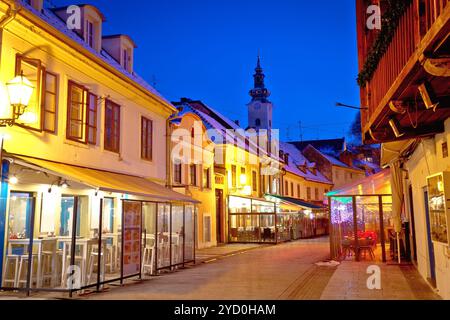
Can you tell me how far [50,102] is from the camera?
12.1 metres

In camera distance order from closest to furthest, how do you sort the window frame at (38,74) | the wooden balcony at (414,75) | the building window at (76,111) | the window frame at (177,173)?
the wooden balcony at (414,75) < the window frame at (38,74) < the building window at (76,111) < the window frame at (177,173)

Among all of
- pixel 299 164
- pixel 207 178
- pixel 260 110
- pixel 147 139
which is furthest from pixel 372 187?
pixel 260 110

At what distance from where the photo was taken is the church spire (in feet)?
245

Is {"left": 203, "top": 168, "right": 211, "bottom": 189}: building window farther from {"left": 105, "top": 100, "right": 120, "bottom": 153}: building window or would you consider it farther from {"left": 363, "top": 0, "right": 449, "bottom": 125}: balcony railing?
{"left": 363, "top": 0, "right": 449, "bottom": 125}: balcony railing

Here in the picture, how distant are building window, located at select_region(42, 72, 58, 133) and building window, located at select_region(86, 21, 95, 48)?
12.0 feet

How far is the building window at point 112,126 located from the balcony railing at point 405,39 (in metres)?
8.84

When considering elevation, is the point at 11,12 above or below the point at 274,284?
above

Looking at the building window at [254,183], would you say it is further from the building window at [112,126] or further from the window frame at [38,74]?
the window frame at [38,74]

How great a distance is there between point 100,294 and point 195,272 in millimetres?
4490

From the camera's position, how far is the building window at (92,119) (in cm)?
1395

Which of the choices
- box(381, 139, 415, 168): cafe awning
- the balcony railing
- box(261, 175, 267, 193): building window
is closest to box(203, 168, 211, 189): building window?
box(261, 175, 267, 193): building window

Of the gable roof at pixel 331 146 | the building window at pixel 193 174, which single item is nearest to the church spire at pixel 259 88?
the gable roof at pixel 331 146

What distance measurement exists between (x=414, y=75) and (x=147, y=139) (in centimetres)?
1332

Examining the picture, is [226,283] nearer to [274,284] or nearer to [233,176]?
[274,284]
